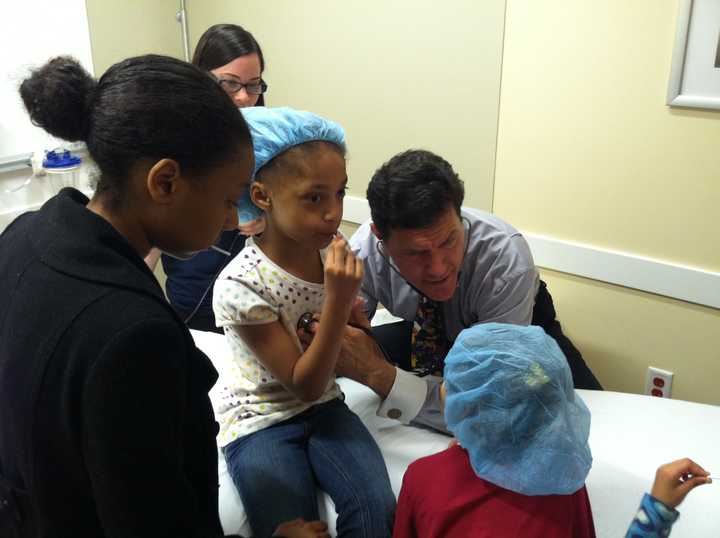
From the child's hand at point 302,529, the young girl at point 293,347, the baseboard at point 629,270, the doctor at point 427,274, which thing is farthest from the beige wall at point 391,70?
the child's hand at point 302,529

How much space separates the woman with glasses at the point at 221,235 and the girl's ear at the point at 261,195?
67 cm

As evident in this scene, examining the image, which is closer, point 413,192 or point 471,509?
point 471,509

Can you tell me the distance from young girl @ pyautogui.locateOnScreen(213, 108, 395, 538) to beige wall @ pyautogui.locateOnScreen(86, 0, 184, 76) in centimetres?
179

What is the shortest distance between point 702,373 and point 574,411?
3.83ft

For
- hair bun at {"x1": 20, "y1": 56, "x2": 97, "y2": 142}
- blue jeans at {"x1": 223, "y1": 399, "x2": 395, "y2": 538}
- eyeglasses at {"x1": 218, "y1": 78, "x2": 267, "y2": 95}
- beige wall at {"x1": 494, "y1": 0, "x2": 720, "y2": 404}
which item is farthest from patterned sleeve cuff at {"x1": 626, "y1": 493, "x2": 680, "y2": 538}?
eyeglasses at {"x1": 218, "y1": 78, "x2": 267, "y2": 95}

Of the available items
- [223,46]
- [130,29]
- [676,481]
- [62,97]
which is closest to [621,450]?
[676,481]

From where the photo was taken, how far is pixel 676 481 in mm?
1011

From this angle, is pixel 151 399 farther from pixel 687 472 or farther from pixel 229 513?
pixel 687 472

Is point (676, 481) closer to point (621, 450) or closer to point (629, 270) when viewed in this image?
point (621, 450)

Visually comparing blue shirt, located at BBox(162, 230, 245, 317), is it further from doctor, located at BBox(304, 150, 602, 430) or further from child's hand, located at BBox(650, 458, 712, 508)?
child's hand, located at BBox(650, 458, 712, 508)

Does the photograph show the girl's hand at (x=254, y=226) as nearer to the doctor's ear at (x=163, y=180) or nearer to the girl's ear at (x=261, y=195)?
the girl's ear at (x=261, y=195)

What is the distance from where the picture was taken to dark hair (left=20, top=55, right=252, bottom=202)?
795mm

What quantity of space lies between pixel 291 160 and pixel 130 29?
1960mm

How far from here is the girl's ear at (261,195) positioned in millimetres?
1299
